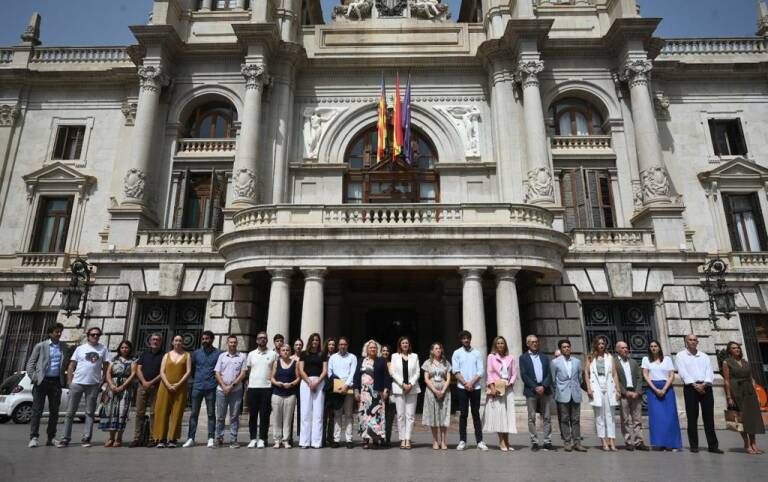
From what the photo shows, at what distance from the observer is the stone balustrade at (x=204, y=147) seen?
21.7 metres

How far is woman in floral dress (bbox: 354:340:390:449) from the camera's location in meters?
9.40

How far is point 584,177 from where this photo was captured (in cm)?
2089

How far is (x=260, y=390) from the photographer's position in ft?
32.0

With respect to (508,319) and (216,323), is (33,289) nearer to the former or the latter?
(216,323)

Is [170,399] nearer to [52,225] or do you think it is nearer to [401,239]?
[401,239]

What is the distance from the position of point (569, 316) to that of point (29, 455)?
15.4 meters

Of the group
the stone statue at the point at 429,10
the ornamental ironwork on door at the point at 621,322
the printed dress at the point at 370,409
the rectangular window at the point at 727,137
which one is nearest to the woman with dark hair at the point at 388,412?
the printed dress at the point at 370,409

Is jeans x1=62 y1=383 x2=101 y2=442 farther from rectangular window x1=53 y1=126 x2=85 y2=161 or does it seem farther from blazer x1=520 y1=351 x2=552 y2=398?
rectangular window x1=53 y1=126 x2=85 y2=161

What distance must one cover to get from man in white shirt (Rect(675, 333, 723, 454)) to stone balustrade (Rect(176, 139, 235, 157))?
18.2 meters

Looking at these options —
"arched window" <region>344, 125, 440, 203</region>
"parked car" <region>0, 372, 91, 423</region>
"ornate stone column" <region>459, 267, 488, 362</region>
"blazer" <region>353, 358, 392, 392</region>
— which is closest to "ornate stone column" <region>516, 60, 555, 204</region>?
"arched window" <region>344, 125, 440, 203</region>

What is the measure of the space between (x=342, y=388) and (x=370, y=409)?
2.19 ft

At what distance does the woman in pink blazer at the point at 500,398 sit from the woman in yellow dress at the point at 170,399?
5.70 m

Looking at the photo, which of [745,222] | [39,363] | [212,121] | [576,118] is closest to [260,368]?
[39,363]

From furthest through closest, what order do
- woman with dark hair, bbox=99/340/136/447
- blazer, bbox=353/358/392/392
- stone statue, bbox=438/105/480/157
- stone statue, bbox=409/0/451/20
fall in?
stone statue, bbox=409/0/451/20 < stone statue, bbox=438/105/480/157 < blazer, bbox=353/358/392/392 < woman with dark hair, bbox=99/340/136/447
